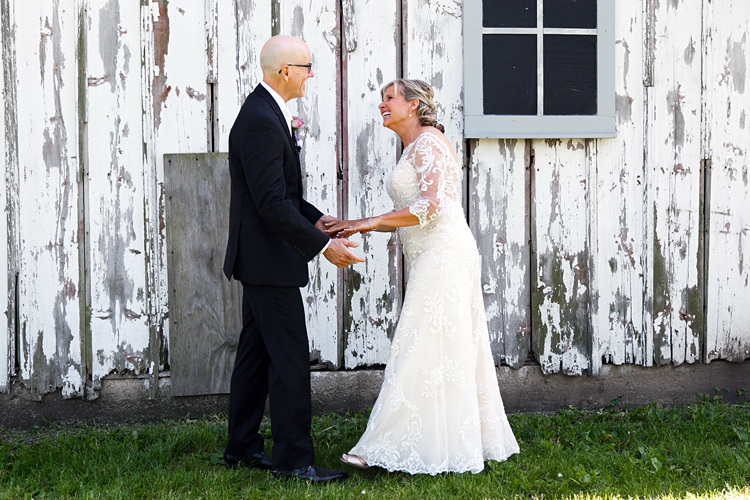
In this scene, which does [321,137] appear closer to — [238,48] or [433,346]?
[238,48]

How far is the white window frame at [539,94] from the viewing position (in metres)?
4.63

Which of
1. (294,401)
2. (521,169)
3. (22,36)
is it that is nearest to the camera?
(294,401)

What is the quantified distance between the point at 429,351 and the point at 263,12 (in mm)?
2614

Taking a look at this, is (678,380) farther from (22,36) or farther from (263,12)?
(22,36)

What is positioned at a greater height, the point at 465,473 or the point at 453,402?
the point at 453,402

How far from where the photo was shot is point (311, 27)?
180 inches

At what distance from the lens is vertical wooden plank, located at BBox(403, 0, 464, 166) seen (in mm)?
4641

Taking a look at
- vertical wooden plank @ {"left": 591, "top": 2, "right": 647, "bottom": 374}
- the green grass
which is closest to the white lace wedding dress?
the green grass

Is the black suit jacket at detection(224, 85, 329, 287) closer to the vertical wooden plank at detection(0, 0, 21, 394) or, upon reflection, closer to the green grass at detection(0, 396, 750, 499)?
the green grass at detection(0, 396, 750, 499)

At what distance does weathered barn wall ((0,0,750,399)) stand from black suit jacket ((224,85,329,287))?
1.21 meters

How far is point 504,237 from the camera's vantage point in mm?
4785

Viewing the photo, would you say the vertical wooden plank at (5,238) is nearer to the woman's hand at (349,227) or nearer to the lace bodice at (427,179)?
the woman's hand at (349,227)

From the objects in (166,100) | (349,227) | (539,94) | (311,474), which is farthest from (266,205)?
(539,94)

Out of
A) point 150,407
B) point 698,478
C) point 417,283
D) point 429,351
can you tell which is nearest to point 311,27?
point 417,283
